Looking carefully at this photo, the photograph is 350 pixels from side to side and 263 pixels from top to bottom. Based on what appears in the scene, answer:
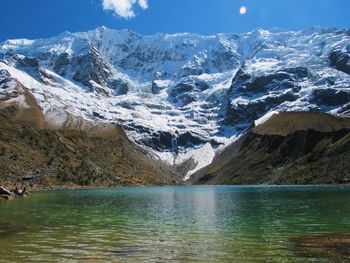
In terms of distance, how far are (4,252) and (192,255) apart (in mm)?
13864

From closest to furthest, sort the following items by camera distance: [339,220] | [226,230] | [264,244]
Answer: [264,244]
[226,230]
[339,220]

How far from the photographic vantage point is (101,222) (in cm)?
6316

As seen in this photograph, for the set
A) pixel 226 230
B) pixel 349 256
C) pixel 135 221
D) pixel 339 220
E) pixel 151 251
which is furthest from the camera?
pixel 135 221

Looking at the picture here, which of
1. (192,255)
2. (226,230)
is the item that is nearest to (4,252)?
(192,255)

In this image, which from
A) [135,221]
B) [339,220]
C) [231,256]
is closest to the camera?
[231,256]

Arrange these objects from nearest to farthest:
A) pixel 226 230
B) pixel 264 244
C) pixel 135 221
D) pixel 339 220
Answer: pixel 264 244, pixel 226 230, pixel 339 220, pixel 135 221

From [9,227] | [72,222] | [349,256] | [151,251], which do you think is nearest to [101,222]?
[72,222]

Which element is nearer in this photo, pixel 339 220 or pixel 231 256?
pixel 231 256

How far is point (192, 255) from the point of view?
3653 cm

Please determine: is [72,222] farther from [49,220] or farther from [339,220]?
[339,220]

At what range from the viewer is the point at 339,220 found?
2381 inches

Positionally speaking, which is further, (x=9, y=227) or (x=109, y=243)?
(x=9, y=227)

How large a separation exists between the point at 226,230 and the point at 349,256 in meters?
20.5

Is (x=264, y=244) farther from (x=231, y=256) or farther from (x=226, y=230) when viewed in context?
(x=226, y=230)
